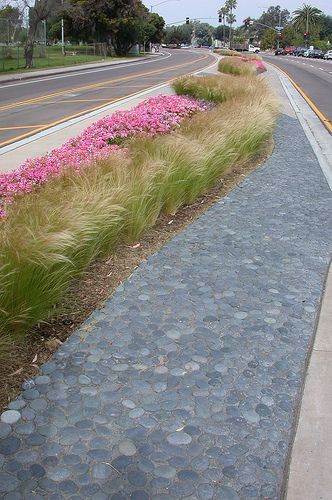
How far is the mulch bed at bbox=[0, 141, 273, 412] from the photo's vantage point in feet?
10.7

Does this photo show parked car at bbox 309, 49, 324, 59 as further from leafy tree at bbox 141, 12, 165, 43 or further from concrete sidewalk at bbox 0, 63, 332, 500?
concrete sidewalk at bbox 0, 63, 332, 500

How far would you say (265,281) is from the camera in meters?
4.60

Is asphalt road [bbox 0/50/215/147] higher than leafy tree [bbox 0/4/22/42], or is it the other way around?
leafy tree [bbox 0/4/22/42]

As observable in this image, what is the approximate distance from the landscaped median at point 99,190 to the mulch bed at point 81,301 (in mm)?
83

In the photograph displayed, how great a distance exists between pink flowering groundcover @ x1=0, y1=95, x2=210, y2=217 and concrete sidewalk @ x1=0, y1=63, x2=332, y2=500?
155 centimetres

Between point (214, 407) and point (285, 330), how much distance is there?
1.04 metres

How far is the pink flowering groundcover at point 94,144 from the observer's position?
5.98m

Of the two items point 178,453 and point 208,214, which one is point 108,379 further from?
point 208,214

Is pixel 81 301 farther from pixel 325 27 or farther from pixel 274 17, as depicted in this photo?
pixel 274 17

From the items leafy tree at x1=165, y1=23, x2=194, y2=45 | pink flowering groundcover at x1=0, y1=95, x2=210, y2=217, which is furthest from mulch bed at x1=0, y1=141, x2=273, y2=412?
leafy tree at x1=165, y1=23, x2=194, y2=45

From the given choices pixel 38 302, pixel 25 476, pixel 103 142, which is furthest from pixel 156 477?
pixel 103 142

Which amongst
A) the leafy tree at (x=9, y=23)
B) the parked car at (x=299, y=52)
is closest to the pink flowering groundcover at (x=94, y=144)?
the leafy tree at (x=9, y=23)

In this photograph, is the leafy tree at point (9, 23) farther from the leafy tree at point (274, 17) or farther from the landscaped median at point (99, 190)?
the leafy tree at point (274, 17)

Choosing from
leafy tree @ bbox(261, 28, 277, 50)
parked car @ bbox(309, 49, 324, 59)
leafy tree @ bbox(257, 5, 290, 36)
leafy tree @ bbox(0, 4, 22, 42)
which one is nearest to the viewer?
leafy tree @ bbox(0, 4, 22, 42)
